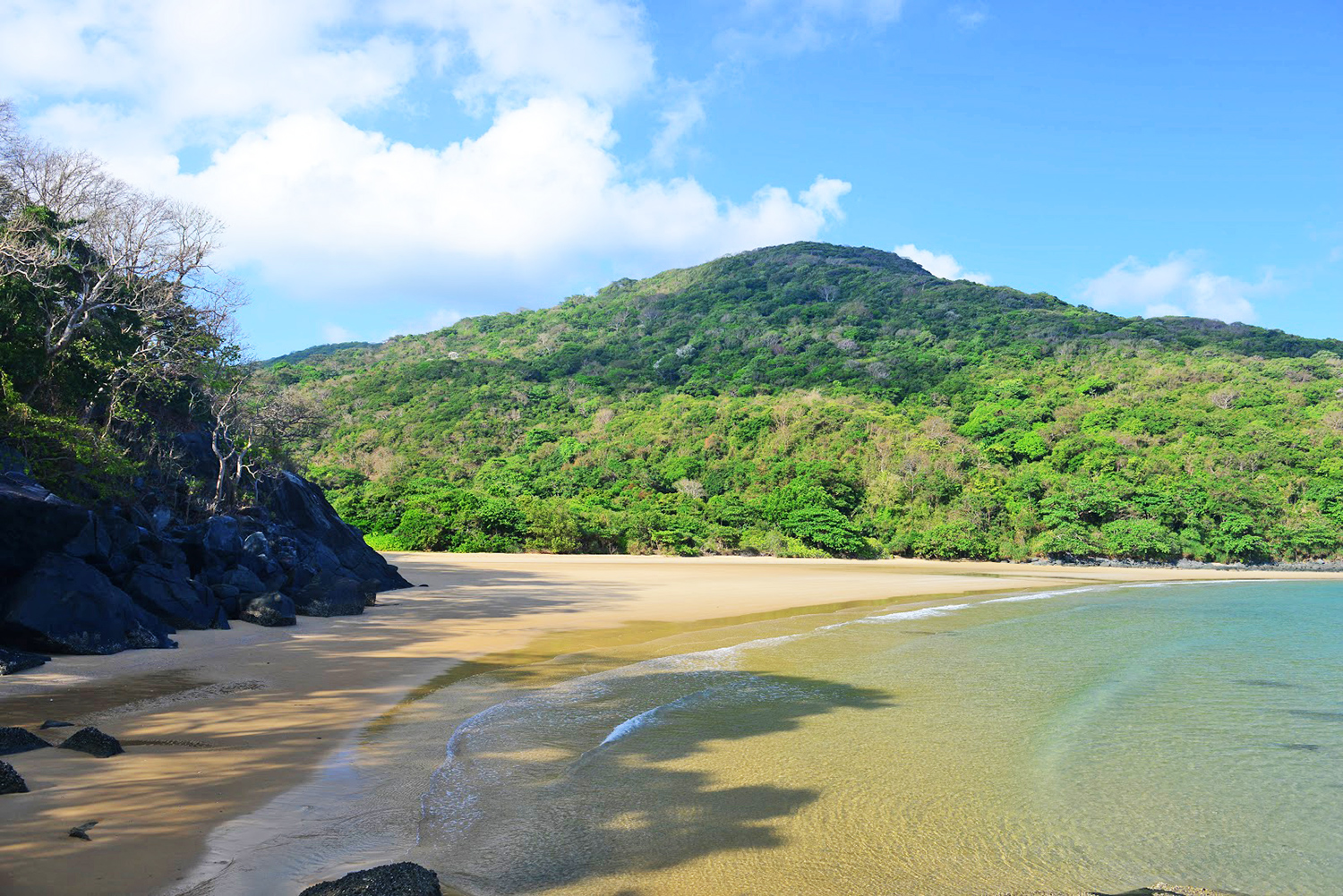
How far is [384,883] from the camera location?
141 inches

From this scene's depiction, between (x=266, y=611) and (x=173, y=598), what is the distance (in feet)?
4.49

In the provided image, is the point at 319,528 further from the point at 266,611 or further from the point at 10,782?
the point at 10,782

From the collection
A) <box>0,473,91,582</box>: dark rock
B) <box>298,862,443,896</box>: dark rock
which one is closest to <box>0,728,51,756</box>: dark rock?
<box>298,862,443,896</box>: dark rock

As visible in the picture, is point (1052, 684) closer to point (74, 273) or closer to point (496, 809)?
point (496, 809)

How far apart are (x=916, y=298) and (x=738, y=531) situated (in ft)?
200

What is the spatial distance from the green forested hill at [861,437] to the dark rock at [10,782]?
20.1 meters

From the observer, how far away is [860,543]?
122 ft

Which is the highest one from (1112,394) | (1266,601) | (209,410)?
(1112,394)

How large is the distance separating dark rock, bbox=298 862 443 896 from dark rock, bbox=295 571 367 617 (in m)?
10.7

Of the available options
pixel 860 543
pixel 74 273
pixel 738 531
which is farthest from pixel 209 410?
pixel 860 543

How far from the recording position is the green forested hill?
3669cm

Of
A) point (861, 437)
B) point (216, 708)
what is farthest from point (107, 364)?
point (861, 437)

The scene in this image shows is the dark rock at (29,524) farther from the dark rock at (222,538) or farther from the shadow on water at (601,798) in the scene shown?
the shadow on water at (601,798)

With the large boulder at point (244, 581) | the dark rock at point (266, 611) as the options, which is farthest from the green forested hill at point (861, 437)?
the dark rock at point (266, 611)
